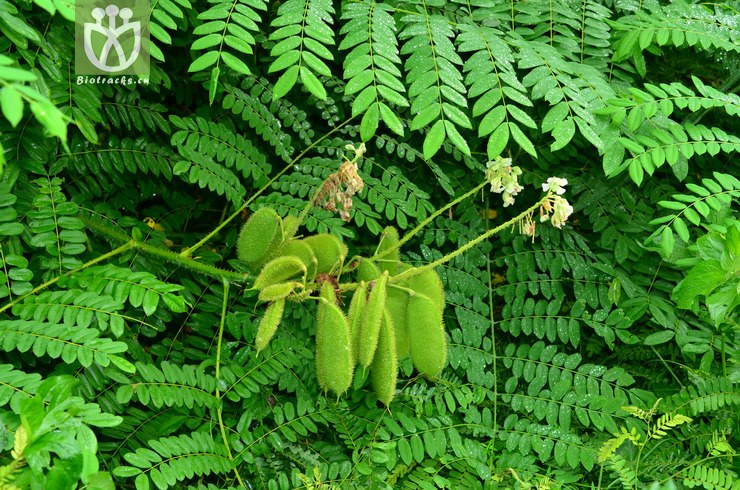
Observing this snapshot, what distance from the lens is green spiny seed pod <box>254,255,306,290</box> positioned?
2145 mm

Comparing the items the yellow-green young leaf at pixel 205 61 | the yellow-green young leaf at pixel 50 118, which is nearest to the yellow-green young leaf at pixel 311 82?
the yellow-green young leaf at pixel 205 61

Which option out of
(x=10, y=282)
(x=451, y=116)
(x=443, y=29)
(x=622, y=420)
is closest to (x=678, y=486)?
(x=622, y=420)

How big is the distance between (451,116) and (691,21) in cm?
118

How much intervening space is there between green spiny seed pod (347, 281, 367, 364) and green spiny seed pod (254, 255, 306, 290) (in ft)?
0.52

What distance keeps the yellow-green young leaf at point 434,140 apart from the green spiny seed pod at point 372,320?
34 cm

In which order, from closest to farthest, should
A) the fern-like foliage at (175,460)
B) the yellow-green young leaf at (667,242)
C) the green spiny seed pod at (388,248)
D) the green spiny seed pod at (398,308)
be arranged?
the fern-like foliage at (175,460)
the green spiny seed pod at (398,308)
the green spiny seed pod at (388,248)
the yellow-green young leaf at (667,242)

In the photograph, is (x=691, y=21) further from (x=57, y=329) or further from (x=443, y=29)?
(x=57, y=329)

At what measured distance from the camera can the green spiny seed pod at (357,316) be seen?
6.96ft

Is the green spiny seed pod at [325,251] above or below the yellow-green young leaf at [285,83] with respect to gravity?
below

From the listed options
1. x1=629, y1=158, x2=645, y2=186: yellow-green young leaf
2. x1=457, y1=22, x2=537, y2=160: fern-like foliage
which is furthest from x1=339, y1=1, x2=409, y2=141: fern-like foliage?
x1=629, y1=158, x2=645, y2=186: yellow-green young leaf

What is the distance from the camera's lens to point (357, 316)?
212 centimetres

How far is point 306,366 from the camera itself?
8.18ft

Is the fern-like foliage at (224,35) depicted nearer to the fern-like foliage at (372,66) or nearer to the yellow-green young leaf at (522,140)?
the fern-like foliage at (372,66)

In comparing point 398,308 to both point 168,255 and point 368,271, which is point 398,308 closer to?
point 368,271
